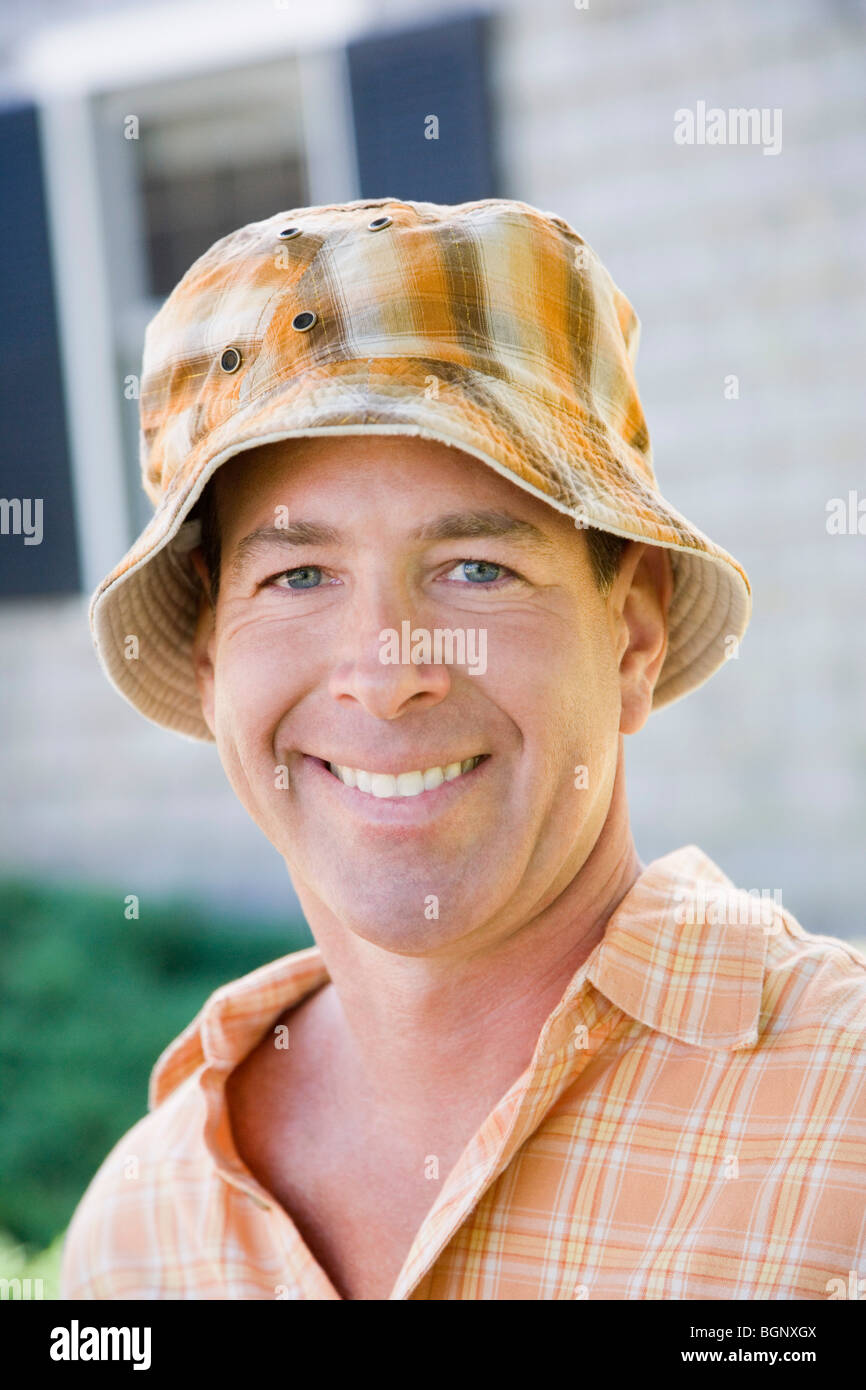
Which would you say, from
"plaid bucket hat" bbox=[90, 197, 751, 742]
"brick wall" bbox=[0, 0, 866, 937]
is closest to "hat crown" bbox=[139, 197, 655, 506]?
"plaid bucket hat" bbox=[90, 197, 751, 742]

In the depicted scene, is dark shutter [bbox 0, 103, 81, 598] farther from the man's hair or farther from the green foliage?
the man's hair

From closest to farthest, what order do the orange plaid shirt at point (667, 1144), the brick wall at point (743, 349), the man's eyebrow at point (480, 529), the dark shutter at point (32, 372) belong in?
the orange plaid shirt at point (667, 1144), the man's eyebrow at point (480, 529), the brick wall at point (743, 349), the dark shutter at point (32, 372)

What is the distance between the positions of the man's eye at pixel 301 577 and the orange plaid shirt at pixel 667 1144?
0.50 m

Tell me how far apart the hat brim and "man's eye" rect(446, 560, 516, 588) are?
0.34 feet

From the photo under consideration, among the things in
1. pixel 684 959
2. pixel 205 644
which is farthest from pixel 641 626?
pixel 205 644

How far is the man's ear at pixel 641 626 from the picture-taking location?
5.59 ft

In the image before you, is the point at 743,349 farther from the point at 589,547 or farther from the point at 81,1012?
the point at 589,547

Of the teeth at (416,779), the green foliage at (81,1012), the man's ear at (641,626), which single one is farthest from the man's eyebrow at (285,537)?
the green foliage at (81,1012)

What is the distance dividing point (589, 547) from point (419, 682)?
0.27 metres

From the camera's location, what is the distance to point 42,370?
17.9 feet

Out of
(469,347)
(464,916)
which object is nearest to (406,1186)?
(464,916)

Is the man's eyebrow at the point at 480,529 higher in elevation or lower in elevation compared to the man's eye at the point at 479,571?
higher

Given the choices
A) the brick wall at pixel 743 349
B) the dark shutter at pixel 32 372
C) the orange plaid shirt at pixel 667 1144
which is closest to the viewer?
the orange plaid shirt at pixel 667 1144

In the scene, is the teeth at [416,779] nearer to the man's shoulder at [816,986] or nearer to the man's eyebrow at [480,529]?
the man's eyebrow at [480,529]
